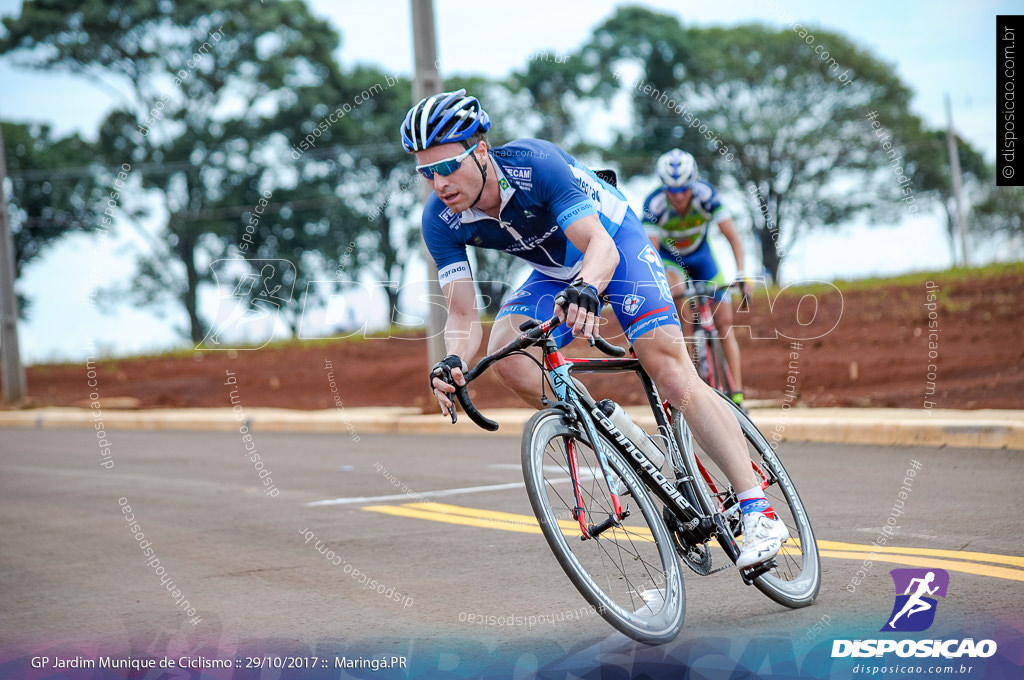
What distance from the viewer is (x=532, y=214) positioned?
4.01 m

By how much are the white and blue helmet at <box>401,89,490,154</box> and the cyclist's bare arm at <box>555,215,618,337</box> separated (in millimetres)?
518

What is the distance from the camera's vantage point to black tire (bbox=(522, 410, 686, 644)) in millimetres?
3312

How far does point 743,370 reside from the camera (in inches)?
506

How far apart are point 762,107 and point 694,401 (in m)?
33.6

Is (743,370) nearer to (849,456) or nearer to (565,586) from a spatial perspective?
(849,456)

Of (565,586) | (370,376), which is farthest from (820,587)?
(370,376)

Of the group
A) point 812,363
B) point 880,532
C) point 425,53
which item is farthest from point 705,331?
point 425,53

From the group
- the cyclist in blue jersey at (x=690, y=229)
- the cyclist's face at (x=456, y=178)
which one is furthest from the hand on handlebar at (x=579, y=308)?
the cyclist in blue jersey at (x=690, y=229)

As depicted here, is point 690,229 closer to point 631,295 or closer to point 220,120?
point 631,295

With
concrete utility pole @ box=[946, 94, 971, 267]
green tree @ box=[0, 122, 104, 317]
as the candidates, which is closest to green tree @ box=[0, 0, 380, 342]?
green tree @ box=[0, 122, 104, 317]

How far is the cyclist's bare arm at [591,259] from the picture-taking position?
3.34 meters

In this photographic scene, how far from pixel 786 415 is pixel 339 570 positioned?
230 inches

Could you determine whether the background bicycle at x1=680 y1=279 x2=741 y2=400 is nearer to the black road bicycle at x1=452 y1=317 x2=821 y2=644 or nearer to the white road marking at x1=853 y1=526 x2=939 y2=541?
the white road marking at x1=853 y1=526 x2=939 y2=541

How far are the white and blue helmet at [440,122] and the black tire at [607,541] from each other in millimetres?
1057
